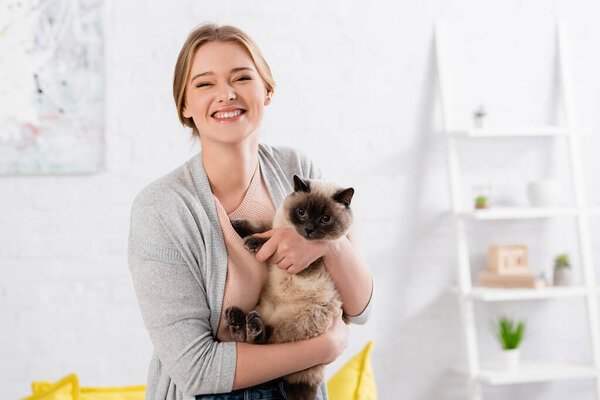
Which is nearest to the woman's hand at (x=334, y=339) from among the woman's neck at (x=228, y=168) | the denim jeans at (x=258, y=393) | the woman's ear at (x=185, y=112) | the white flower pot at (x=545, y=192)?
the denim jeans at (x=258, y=393)

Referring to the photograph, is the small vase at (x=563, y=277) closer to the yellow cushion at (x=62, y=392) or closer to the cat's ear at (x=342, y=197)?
the cat's ear at (x=342, y=197)

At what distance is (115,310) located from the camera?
2.71m

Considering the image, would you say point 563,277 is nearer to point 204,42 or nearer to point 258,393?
point 258,393

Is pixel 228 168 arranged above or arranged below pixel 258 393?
above

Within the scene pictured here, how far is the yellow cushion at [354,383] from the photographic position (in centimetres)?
212

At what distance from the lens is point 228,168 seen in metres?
1.58

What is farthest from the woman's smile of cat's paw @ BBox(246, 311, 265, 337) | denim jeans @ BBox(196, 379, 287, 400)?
denim jeans @ BBox(196, 379, 287, 400)

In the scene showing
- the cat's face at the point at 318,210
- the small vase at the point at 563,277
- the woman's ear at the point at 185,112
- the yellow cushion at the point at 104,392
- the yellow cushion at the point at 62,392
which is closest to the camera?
the cat's face at the point at 318,210

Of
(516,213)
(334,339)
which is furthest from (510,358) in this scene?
(334,339)

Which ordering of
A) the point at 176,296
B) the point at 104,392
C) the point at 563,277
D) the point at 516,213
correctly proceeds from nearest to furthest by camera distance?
1. the point at 176,296
2. the point at 104,392
3. the point at 516,213
4. the point at 563,277

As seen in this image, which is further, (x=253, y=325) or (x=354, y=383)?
(x=354, y=383)

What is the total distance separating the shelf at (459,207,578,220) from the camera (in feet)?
8.94

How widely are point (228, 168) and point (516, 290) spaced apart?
1.71 m

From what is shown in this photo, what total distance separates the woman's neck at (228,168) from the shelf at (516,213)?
1.43 metres
